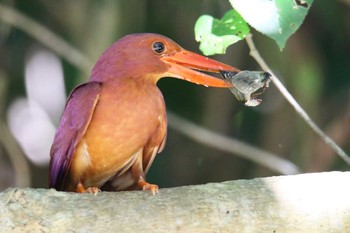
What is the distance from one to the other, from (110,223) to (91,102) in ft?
2.72

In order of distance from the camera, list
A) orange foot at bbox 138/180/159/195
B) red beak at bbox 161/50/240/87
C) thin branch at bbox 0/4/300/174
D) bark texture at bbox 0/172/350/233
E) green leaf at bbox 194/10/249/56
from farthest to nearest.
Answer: thin branch at bbox 0/4/300/174, red beak at bbox 161/50/240/87, green leaf at bbox 194/10/249/56, orange foot at bbox 138/180/159/195, bark texture at bbox 0/172/350/233

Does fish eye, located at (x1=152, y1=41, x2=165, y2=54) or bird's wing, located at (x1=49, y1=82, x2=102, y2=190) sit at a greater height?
fish eye, located at (x1=152, y1=41, x2=165, y2=54)

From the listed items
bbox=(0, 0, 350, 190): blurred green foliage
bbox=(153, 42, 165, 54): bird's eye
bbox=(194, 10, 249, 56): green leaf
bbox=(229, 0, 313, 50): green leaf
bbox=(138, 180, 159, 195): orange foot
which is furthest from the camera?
bbox=(0, 0, 350, 190): blurred green foliage

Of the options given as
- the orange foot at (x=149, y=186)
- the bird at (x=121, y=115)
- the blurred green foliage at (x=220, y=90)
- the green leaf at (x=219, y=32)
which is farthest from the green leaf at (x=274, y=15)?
the blurred green foliage at (x=220, y=90)

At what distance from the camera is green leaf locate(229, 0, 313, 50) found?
2939 millimetres

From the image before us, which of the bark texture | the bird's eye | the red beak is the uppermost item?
the bird's eye

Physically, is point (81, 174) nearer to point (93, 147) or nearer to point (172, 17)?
point (93, 147)

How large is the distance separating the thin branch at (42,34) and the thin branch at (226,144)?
711 mm

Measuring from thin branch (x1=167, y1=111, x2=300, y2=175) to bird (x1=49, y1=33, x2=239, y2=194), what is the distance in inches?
63.6

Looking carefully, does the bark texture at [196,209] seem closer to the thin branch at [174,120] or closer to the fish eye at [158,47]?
the fish eye at [158,47]

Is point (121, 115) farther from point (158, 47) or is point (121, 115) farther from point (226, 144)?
point (226, 144)

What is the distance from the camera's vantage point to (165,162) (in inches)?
226

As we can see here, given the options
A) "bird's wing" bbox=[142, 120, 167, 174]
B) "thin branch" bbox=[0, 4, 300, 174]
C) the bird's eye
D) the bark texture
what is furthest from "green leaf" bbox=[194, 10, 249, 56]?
"thin branch" bbox=[0, 4, 300, 174]

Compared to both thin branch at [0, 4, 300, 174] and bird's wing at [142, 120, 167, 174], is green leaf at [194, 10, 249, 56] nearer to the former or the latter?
bird's wing at [142, 120, 167, 174]
